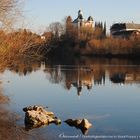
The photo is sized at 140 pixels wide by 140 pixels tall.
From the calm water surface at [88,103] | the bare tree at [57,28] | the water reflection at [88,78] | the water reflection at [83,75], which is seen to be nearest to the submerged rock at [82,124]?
the calm water surface at [88,103]

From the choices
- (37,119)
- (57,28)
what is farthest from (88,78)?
(57,28)

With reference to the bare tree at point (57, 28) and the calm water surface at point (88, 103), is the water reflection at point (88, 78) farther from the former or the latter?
the bare tree at point (57, 28)

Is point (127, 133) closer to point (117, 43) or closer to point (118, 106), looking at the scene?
point (118, 106)

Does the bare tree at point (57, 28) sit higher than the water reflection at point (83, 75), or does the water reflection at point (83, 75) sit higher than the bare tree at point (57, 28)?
the bare tree at point (57, 28)

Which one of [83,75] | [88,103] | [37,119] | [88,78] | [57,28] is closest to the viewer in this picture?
[37,119]

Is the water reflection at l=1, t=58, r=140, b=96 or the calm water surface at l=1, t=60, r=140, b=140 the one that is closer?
the calm water surface at l=1, t=60, r=140, b=140

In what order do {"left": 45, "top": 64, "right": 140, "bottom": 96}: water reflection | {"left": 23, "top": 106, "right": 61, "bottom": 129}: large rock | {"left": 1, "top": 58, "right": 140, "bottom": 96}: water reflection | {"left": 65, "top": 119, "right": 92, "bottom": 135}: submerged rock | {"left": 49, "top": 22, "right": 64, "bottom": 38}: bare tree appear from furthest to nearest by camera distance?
{"left": 49, "top": 22, "right": 64, "bottom": 38}: bare tree → {"left": 1, "top": 58, "right": 140, "bottom": 96}: water reflection → {"left": 45, "top": 64, "right": 140, "bottom": 96}: water reflection → {"left": 23, "top": 106, "right": 61, "bottom": 129}: large rock → {"left": 65, "top": 119, "right": 92, "bottom": 135}: submerged rock

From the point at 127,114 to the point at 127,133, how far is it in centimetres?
261

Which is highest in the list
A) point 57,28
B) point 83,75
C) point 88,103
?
point 57,28

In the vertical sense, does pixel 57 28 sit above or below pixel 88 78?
above

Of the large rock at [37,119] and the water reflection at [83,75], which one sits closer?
the large rock at [37,119]

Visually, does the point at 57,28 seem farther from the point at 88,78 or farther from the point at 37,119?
the point at 37,119

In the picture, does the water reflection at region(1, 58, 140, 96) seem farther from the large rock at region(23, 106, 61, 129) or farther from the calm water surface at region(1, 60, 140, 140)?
the large rock at region(23, 106, 61, 129)

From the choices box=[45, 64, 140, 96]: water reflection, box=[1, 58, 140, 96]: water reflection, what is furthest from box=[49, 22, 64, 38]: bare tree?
box=[45, 64, 140, 96]: water reflection
